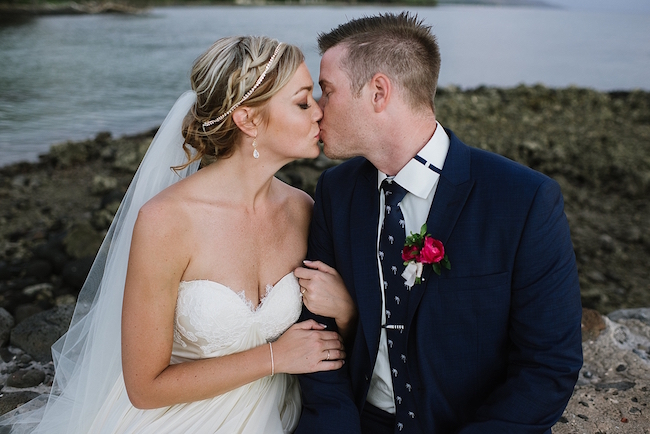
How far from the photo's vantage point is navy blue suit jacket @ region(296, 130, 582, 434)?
228 centimetres

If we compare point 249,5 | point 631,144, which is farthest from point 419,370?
point 249,5

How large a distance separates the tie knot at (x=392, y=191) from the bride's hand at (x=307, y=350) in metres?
0.74

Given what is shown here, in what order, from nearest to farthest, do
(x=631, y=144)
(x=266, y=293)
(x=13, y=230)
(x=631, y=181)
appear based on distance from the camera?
(x=266, y=293)
(x=13, y=230)
(x=631, y=181)
(x=631, y=144)

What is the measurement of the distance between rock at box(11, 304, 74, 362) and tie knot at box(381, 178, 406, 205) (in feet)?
8.54

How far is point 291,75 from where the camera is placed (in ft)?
8.90

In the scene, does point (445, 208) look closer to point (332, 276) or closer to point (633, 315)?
point (332, 276)

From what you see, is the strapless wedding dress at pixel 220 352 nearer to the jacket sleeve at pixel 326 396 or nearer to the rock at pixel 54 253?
the jacket sleeve at pixel 326 396

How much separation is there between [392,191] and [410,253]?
35cm

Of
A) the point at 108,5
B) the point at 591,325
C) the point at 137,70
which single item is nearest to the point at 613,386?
the point at 591,325

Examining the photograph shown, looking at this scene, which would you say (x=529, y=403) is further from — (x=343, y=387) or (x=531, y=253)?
(x=343, y=387)

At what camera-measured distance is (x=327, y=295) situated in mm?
2779

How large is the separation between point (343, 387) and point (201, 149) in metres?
1.37

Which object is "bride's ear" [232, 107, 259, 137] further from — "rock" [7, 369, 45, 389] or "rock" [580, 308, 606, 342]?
"rock" [580, 308, 606, 342]

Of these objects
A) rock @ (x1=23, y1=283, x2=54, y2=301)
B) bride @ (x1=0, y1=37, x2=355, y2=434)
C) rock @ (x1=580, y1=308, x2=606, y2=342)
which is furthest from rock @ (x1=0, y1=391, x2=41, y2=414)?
rock @ (x1=580, y1=308, x2=606, y2=342)
